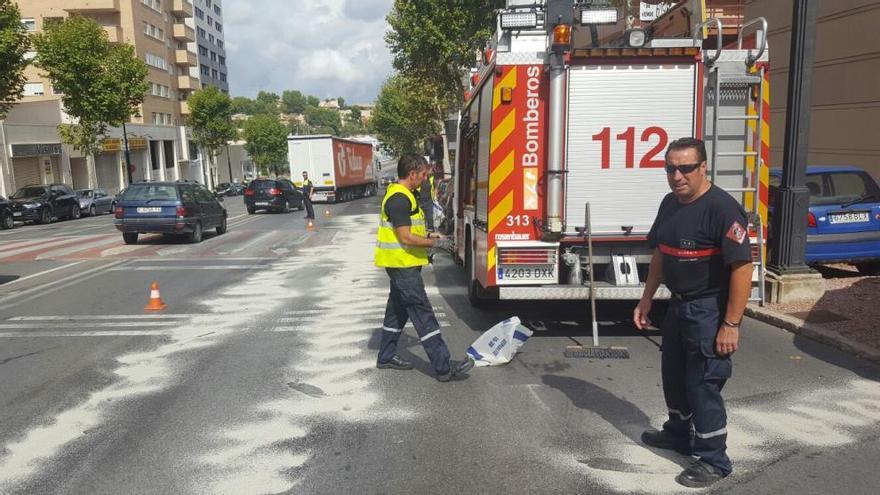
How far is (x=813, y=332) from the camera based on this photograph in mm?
6270

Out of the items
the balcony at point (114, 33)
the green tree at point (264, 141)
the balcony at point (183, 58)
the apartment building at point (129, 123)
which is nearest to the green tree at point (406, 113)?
the apartment building at point (129, 123)

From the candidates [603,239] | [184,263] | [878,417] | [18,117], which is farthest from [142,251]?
[18,117]

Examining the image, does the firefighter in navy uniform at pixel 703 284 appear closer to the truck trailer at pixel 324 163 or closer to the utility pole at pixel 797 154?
the utility pole at pixel 797 154

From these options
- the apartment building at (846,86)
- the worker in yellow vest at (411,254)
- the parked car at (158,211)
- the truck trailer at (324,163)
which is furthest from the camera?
the truck trailer at (324,163)

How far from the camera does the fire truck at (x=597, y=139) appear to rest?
19.7ft

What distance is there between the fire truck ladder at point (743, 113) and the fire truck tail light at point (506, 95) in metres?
1.81

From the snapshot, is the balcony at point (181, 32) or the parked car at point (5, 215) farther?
the balcony at point (181, 32)

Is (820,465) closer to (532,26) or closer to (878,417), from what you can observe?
(878,417)

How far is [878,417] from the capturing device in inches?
174

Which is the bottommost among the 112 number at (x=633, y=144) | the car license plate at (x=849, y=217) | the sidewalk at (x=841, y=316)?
the sidewalk at (x=841, y=316)

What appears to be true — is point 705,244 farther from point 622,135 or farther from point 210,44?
point 210,44

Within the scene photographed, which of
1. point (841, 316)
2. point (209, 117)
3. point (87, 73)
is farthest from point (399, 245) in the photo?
point (209, 117)

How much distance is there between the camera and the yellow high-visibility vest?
5.24m

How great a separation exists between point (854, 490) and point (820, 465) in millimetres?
312
